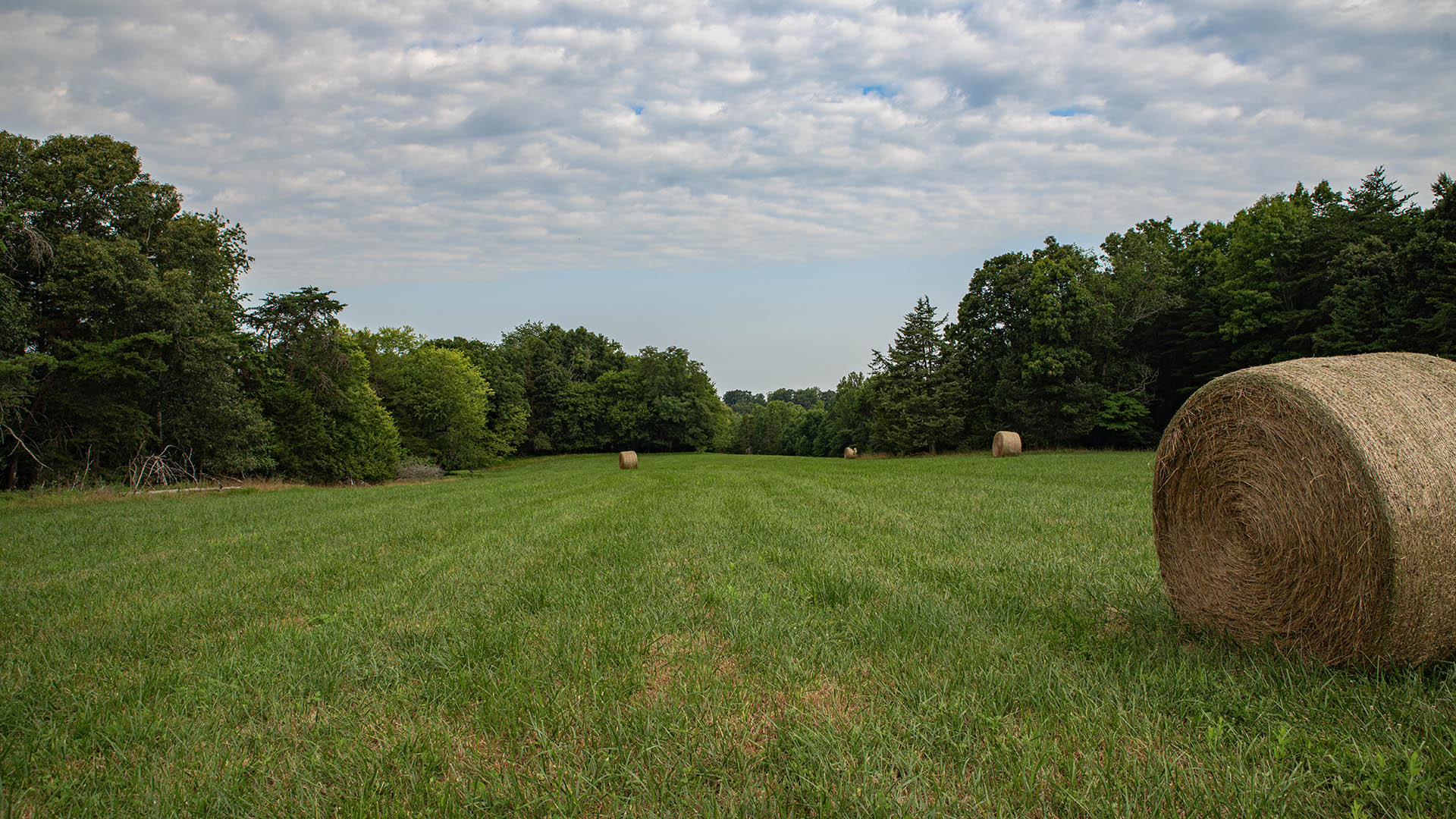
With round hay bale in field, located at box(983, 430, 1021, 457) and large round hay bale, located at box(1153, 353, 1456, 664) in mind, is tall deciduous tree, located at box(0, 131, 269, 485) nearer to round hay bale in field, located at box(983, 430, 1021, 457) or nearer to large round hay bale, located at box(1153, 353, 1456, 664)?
large round hay bale, located at box(1153, 353, 1456, 664)

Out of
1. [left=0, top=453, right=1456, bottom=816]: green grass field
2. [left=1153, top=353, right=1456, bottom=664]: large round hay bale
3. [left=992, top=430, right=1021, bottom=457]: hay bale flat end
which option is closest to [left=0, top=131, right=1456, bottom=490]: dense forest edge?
[left=992, top=430, right=1021, bottom=457]: hay bale flat end

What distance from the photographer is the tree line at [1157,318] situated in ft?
101

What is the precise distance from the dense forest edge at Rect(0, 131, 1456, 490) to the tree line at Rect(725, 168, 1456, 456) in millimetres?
157

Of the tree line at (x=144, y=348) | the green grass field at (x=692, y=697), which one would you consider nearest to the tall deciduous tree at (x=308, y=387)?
the tree line at (x=144, y=348)

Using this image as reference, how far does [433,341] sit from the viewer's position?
223 ft

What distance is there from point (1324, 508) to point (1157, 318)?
49266 mm

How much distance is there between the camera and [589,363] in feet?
275

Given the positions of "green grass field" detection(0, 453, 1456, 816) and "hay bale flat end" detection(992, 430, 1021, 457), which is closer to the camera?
"green grass field" detection(0, 453, 1456, 816)

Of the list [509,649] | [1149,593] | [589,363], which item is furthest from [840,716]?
[589,363]

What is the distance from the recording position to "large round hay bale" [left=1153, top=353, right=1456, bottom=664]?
3463 mm

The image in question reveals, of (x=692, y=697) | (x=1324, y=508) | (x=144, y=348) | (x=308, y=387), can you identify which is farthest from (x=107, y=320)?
(x=1324, y=508)

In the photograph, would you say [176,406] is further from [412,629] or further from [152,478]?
[412,629]

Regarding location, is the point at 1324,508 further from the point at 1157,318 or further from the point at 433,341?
the point at 433,341

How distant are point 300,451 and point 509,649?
38801mm
